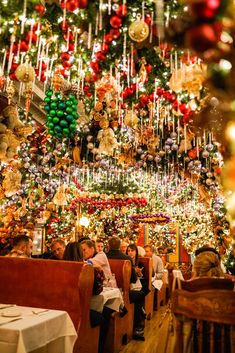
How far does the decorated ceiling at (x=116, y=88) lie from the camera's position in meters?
1.45

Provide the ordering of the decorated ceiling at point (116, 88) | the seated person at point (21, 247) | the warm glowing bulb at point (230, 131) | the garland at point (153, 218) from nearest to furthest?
1. the warm glowing bulb at point (230, 131)
2. the decorated ceiling at point (116, 88)
3. the seated person at point (21, 247)
4. the garland at point (153, 218)

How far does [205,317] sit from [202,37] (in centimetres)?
121

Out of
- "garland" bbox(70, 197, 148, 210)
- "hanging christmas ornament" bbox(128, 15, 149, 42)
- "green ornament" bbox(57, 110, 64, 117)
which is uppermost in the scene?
"green ornament" bbox(57, 110, 64, 117)

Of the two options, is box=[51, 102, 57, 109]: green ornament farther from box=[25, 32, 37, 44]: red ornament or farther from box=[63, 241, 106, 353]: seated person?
box=[63, 241, 106, 353]: seated person

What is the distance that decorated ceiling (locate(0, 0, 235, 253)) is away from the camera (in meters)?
1.45

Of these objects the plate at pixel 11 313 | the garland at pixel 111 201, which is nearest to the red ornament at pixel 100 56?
the plate at pixel 11 313

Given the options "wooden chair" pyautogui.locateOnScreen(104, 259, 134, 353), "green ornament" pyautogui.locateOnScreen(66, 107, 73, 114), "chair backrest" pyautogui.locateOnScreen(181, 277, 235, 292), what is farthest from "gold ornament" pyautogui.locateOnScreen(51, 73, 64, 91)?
"chair backrest" pyautogui.locateOnScreen(181, 277, 235, 292)


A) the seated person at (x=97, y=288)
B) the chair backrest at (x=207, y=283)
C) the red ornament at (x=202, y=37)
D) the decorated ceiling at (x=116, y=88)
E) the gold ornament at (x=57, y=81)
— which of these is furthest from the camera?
the gold ornament at (x=57, y=81)

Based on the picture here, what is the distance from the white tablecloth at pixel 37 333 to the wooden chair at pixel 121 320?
1618 mm

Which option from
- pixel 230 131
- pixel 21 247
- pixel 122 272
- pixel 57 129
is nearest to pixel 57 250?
pixel 21 247

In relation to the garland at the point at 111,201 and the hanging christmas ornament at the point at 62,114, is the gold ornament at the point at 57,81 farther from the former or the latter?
the garland at the point at 111,201

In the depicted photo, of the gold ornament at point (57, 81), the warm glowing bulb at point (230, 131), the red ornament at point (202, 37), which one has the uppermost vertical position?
the gold ornament at point (57, 81)

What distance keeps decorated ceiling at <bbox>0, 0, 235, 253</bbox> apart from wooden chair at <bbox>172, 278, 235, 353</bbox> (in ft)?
1.38

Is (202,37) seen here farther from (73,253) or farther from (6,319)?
(73,253)
